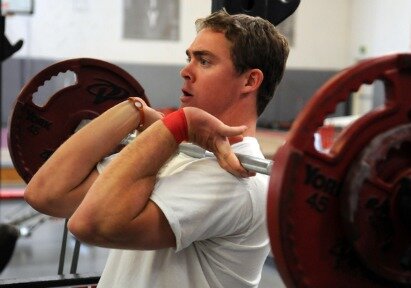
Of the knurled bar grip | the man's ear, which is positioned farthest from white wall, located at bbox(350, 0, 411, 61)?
the knurled bar grip

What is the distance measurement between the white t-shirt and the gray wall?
612 centimetres

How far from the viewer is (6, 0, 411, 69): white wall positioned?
26.2 feet

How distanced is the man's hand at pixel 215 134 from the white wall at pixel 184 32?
6610 millimetres

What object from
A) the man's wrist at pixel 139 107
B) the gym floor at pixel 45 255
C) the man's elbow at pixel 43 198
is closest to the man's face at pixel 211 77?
the man's wrist at pixel 139 107

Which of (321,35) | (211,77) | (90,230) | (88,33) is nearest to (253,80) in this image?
(211,77)

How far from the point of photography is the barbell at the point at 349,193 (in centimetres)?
92

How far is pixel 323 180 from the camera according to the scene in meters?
0.94

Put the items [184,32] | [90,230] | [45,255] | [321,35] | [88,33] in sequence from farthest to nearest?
[321,35], [184,32], [88,33], [45,255], [90,230]

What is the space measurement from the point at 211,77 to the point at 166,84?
7.24 metres

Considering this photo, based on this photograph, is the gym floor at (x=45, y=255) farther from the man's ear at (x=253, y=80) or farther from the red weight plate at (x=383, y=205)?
Result: the red weight plate at (x=383, y=205)

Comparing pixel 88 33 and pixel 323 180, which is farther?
pixel 88 33

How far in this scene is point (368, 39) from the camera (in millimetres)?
9195

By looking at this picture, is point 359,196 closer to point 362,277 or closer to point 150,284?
point 362,277

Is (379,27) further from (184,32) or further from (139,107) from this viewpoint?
(139,107)
